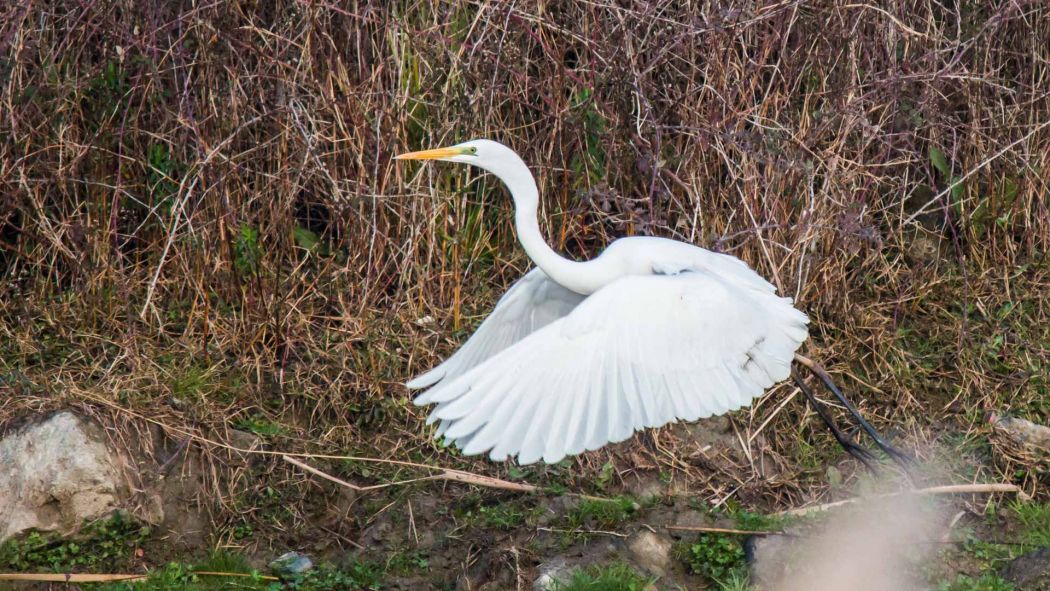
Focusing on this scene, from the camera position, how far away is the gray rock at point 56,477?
379 centimetres

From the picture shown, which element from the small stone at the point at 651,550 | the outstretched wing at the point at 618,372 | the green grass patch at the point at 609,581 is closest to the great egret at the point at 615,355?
the outstretched wing at the point at 618,372

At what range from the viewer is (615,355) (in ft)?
10.1

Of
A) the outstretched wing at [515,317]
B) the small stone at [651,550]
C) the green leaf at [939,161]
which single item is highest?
the green leaf at [939,161]

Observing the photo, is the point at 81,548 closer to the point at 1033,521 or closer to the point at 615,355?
the point at 615,355

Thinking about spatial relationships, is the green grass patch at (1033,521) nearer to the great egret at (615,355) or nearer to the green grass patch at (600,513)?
the great egret at (615,355)

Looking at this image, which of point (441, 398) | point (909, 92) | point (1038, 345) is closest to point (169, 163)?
point (441, 398)

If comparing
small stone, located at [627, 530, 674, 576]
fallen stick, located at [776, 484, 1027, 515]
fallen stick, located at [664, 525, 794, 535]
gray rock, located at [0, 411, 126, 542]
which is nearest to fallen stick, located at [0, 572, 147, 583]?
gray rock, located at [0, 411, 126, 542]

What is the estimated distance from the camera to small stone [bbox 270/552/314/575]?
3779mm

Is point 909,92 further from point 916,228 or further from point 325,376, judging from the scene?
point 325,376

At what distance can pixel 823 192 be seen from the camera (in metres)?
4.45

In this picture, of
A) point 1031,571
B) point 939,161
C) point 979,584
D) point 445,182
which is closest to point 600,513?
point 979,584

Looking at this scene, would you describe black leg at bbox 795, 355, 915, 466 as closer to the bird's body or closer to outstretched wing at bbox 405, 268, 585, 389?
the bird's body

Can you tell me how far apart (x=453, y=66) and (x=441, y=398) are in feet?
6.58

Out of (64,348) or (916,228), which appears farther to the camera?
(916,228)
